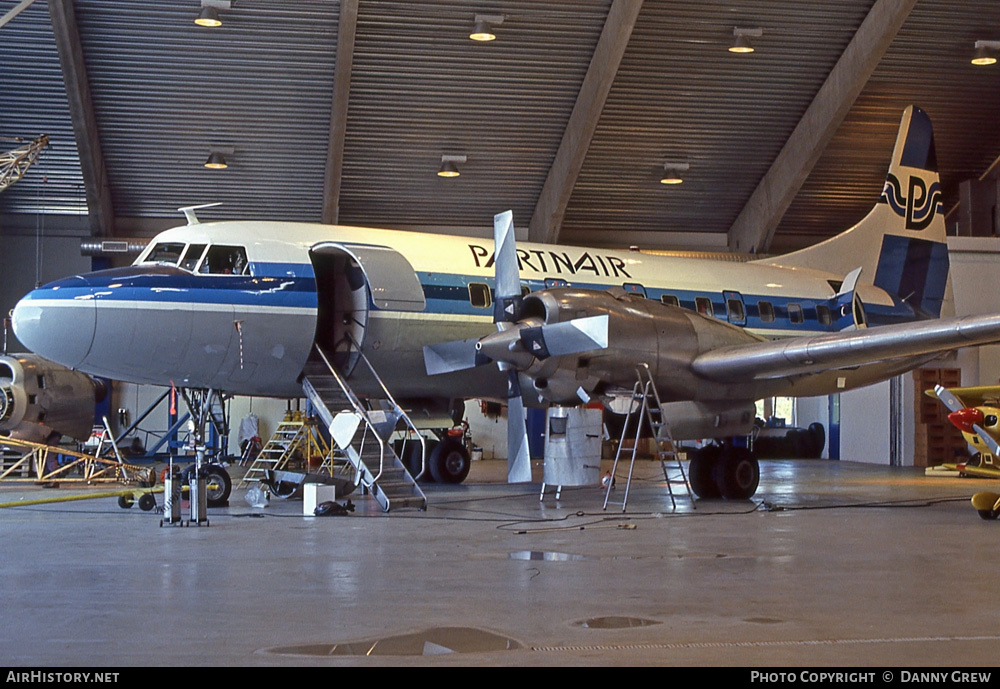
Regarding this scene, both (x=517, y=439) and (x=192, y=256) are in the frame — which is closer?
(x=192, y=256)

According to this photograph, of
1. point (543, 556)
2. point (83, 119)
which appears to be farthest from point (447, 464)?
point (83, 119)

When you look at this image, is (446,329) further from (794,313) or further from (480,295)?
(794,313)

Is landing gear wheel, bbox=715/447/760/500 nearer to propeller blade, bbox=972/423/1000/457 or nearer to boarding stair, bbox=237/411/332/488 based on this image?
propeller blade, bbox=972/423/1000/457

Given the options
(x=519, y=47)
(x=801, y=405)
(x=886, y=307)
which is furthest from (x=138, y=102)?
(x=801, y=405)

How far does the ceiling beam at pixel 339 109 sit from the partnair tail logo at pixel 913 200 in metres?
11.0

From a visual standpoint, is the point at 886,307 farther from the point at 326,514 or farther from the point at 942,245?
the point at 326,514

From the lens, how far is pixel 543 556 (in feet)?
27.6

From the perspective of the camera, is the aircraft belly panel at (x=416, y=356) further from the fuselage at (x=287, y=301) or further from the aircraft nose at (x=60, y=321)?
the aircraft nose at (x=60, y=321)

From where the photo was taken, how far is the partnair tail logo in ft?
65.4

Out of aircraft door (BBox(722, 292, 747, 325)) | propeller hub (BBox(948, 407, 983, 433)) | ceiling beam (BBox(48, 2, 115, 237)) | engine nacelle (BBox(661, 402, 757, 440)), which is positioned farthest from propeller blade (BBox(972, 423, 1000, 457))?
ceiling beam (BBox(48, 2, 115, 237))

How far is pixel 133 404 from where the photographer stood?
2870 cm

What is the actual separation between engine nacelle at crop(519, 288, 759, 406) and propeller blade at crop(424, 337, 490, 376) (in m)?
1.82

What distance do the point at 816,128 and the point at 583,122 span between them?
5.63 m

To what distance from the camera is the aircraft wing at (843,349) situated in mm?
11352
